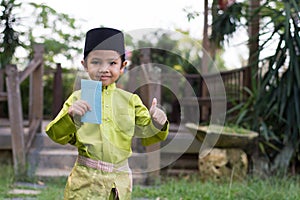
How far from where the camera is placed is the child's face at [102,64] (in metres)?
1.92

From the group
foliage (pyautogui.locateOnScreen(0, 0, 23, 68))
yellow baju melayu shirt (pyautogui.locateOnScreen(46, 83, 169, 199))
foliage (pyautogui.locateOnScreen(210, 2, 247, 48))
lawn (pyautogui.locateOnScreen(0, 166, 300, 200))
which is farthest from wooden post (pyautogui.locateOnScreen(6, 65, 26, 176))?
yellow baju melayu shirt (pyautogui.locateOnScreen(46, 83, 169, 199))

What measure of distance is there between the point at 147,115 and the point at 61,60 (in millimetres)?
6673

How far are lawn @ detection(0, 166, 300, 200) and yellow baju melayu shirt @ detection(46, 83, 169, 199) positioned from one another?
1722 millimetres

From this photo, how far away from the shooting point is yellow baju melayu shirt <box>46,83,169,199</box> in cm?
192

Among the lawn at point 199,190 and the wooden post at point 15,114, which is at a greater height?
the wooden post at point 15,114

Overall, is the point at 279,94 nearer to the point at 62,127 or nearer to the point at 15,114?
the point at 15,114

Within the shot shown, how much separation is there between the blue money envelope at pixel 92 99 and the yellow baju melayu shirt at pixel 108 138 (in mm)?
182

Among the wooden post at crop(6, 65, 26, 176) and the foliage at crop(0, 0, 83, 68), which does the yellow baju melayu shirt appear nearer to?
the wooden post at crop(6, 65, 26, 176)

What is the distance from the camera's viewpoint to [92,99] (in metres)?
1.72

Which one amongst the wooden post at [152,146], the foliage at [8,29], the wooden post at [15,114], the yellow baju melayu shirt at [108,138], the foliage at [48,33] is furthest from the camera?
the foliage at [48,33]

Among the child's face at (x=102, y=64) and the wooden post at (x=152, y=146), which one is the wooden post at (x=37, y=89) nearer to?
the wooden post at (x=152, y=146)

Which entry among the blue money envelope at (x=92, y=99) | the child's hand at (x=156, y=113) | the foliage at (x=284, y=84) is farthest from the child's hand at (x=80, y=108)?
the foliage at (x=284, y=84)

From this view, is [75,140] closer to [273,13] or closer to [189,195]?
[189,195]

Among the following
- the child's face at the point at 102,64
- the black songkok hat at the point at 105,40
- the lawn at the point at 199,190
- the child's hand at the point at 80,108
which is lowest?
the lawn at the point at 199,190
